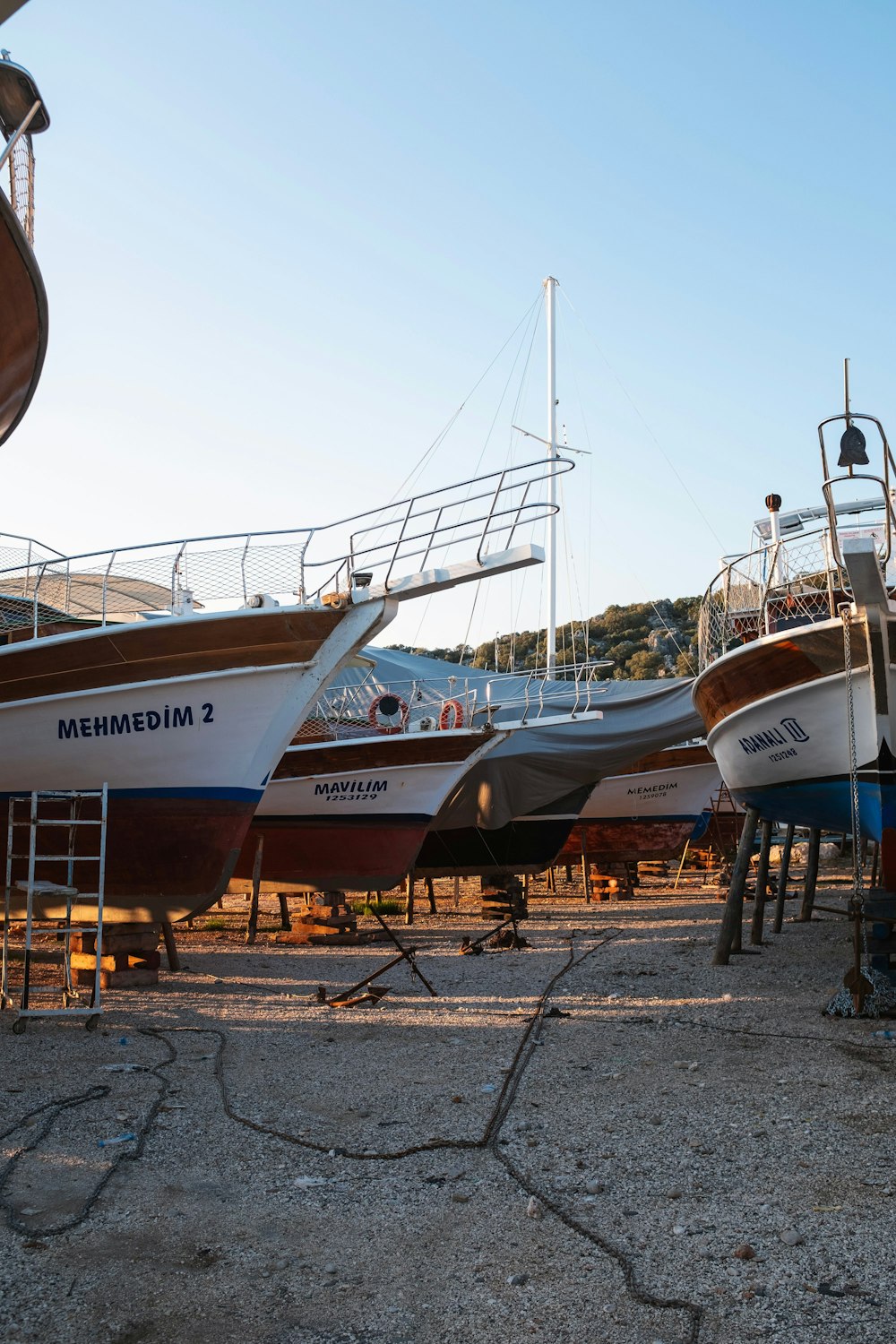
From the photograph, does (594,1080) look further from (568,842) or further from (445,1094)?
(568,842)

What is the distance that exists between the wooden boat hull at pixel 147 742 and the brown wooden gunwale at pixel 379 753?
415cm

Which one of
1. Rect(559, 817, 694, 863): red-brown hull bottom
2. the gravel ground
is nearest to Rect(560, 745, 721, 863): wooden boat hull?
Rect(559, 817, 694, 863): red-brown hull bottom

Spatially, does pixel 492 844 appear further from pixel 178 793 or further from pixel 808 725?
pixel 808 725

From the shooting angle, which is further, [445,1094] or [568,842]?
[568,842]

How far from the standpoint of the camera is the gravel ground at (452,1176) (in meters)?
3.02

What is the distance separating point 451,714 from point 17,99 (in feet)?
35.9

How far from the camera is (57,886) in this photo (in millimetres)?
7699

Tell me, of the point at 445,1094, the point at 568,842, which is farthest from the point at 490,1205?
the point at 568,842

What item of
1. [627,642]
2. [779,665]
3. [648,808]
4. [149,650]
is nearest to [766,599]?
[779,665]

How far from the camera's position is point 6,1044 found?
22.1ft

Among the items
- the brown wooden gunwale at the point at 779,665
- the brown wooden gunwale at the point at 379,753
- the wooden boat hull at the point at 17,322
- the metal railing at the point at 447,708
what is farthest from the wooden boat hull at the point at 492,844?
the wooden boat hull at the point at 17,322

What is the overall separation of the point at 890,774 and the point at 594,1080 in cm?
350

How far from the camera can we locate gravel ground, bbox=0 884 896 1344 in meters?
3.02

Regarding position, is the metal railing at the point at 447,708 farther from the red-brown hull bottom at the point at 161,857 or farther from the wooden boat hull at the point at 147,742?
the red-brown hull bottom at the point at 161,857
